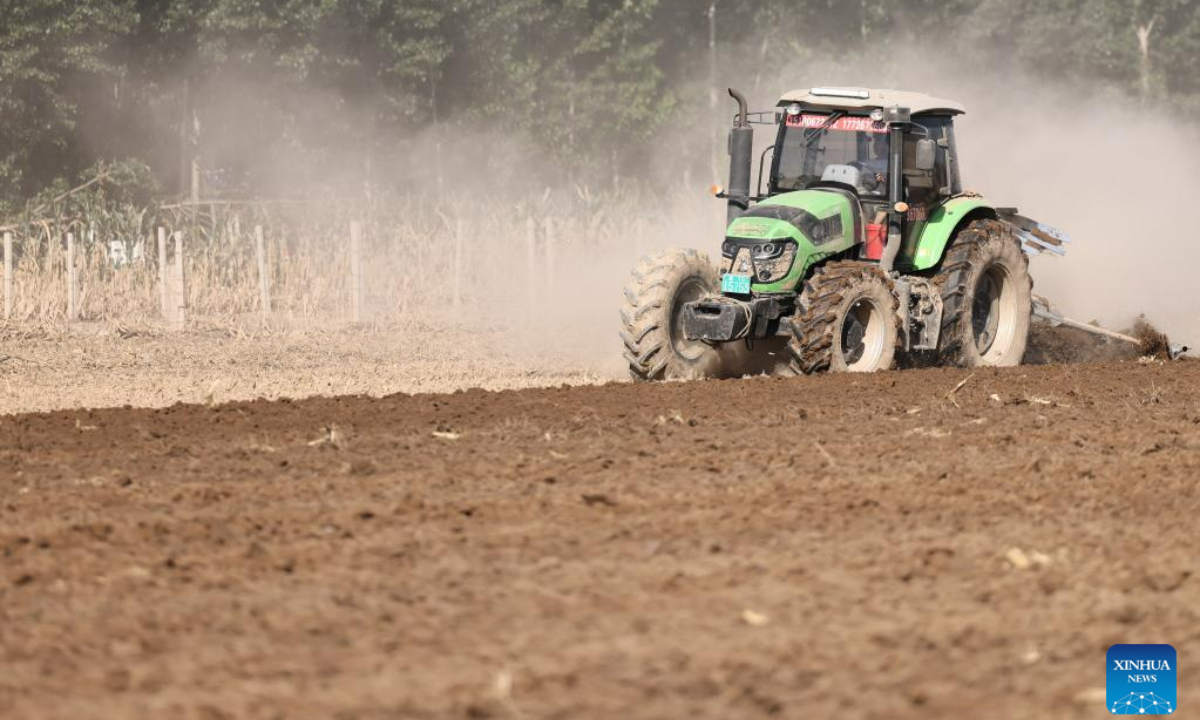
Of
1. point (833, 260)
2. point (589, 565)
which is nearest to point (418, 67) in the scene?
point (833, 260)

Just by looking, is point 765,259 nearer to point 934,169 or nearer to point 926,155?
point 926,155

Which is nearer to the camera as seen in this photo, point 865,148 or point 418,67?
point 865,148

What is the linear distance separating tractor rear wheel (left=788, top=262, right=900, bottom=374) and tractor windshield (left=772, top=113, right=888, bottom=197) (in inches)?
35.8

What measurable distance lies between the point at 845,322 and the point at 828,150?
1.59 meters

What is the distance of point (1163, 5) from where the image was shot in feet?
189

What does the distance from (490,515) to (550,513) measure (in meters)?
0.27

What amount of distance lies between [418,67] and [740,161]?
29543 millimetres

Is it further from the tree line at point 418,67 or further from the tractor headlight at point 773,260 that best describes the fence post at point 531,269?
the tree line at point 418,67

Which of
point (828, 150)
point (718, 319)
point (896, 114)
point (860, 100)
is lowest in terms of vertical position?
point (718, 319)

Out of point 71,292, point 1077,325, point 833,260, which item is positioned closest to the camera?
point 833,260

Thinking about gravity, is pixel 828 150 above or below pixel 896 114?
below

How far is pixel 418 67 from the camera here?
1651 inches

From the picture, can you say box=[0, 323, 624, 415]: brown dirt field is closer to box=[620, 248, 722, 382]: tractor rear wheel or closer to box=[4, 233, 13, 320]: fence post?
box=[4, 233, 13, 320]: fence post

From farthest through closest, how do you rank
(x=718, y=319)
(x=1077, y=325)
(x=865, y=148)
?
(x=1077, y=325) < (x=865, y=148) < (x=718, y=319)
